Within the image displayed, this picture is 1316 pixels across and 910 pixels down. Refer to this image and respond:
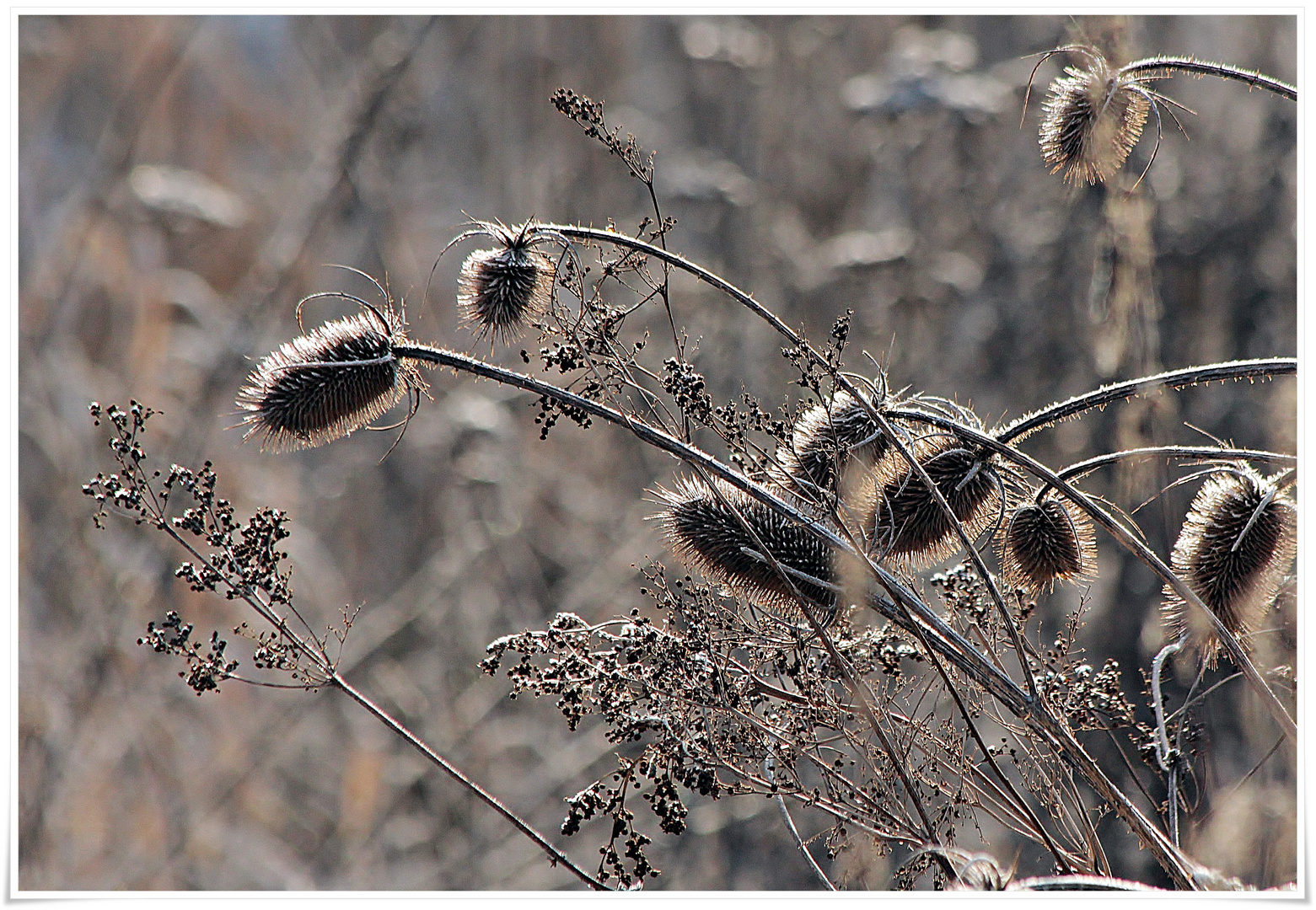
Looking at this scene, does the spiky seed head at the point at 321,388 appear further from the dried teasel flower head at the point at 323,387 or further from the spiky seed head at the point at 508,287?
the spiky seed head at the point at 508,287

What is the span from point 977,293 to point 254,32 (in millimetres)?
4365

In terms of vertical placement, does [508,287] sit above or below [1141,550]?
above

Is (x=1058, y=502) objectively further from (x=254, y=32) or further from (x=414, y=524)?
(x=254, y=32)

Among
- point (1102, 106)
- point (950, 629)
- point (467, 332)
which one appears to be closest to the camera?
point (950, 629)

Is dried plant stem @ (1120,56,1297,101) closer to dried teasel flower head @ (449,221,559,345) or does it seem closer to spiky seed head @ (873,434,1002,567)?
spiky seed head @ (873,434,1002,567)

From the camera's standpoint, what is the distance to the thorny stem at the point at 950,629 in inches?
55.2

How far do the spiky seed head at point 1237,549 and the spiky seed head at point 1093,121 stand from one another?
1.77 ft

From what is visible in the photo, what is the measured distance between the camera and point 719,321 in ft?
15.1

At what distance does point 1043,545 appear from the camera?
64.6 inches

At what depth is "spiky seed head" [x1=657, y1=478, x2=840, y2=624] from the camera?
156cm

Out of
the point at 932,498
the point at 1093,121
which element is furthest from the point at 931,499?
the point at 1093,121

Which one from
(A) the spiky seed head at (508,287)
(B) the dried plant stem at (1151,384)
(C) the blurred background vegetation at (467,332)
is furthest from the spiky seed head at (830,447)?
(C) the blurred background vegetation at (467,332)

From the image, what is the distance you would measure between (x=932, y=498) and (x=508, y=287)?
76 centimetres

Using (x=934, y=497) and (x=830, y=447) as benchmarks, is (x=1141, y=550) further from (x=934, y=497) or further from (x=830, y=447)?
(x=830, y=447)
